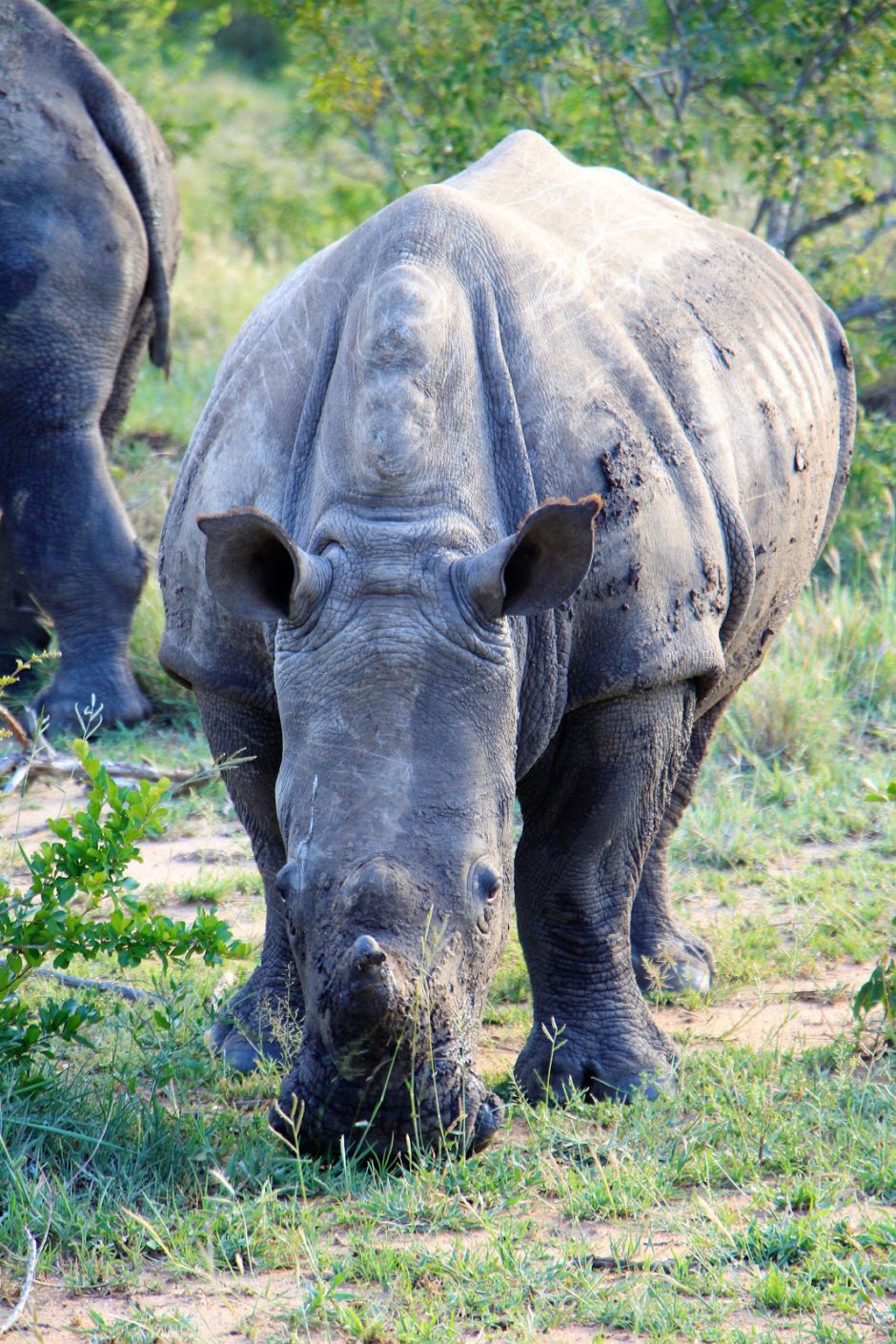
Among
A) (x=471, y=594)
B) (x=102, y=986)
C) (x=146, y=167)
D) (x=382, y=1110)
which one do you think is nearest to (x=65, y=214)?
(x=146, y=167)

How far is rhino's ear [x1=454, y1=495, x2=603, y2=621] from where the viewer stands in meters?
3.34

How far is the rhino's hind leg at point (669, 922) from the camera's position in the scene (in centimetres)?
Answer: 508

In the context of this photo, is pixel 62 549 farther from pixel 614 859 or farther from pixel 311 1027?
pixel 311 1027

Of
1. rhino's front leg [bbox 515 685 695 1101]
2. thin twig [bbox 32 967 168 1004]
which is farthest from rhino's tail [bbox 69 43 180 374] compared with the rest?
rhino's front leg [bbox 515 685 695 1101]

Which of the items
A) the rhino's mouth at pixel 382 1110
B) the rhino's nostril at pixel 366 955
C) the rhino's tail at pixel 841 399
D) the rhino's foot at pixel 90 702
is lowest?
the rhino's mouth at pixel 382 1110

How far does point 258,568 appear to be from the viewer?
3480 mm

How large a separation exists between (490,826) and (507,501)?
0.73 m

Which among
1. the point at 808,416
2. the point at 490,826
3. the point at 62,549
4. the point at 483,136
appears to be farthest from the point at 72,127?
the point at 490,826

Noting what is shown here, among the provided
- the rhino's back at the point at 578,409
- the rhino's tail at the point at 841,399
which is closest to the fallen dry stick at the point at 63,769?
the rhino's back at the point at 578,409

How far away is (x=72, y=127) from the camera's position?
7352 millimetres

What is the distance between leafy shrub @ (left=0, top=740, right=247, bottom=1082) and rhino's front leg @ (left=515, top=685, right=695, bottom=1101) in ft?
2.82

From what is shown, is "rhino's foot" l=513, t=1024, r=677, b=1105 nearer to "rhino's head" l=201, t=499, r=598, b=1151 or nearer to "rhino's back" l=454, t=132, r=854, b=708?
"rhino's head" l=201, t=499, r=598, b=1151

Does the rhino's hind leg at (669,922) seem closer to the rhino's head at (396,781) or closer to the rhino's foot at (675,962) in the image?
the rhino's foot at (675,962)

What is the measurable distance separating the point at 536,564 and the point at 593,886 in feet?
3.50
